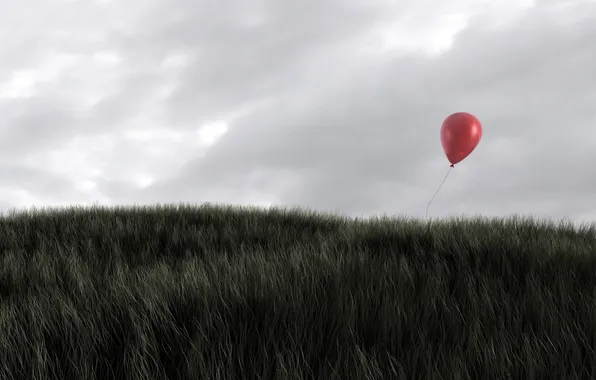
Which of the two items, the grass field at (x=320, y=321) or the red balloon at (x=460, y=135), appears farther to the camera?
the red balloon at (x=460, y=135)

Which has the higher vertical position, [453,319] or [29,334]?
[29,334]

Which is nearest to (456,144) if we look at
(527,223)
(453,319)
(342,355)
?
(527,223)

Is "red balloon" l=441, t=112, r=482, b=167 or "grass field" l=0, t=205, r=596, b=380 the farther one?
"red balloon" l=441, t=112, r=482, b=167

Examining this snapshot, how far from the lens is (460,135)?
264 inches

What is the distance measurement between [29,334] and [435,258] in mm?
2069

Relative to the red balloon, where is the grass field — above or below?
below

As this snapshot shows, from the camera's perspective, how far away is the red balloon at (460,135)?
21.9 ft

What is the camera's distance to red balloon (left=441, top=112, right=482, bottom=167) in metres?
6.68

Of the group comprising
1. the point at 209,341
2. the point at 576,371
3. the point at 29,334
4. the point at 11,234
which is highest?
the point at 11,234

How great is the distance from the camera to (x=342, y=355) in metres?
1.59

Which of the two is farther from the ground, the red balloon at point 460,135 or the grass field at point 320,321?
the red balloon at point 460,135

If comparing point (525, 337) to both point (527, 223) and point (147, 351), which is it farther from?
point (527, 223)

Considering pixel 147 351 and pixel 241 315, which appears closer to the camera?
pixel 147 351

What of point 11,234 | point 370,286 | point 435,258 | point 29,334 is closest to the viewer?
point 29,334
